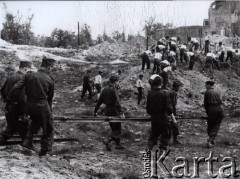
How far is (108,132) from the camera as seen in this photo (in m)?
10.7

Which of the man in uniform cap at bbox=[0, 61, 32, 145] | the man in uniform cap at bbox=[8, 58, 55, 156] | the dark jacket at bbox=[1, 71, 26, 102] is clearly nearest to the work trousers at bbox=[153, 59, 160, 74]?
→ the dark jacket at bbox=[1, 71, 26, 102]

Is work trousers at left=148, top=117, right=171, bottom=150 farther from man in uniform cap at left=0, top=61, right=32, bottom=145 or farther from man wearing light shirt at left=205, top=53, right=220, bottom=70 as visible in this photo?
man wearing light shirt at left=205, top=53, right=220, bottom=70

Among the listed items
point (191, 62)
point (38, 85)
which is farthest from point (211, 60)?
point (38, 85)

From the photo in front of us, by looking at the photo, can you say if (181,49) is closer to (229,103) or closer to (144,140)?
(229,103)

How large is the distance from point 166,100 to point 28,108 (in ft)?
8.40

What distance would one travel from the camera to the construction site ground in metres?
5.99

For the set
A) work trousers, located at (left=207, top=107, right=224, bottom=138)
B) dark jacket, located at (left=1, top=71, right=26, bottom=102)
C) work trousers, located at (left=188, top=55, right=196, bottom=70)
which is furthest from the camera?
work trousers, located at (left=188, top=55, right=196, bottom=70)

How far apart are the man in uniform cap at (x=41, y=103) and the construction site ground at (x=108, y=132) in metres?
0.26

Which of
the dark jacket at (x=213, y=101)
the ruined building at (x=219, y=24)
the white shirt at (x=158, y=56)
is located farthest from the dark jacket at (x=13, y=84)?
the ruined building at (x=219, y=24)

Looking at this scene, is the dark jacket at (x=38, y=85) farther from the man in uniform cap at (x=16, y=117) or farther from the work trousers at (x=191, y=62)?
the work trousers at (x=191, y=62)

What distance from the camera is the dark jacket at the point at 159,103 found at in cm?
734

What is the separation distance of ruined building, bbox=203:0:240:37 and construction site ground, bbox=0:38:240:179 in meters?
38.3

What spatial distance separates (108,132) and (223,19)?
175 ft

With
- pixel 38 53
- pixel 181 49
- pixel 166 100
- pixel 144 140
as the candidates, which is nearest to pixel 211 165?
pixel 166 100
